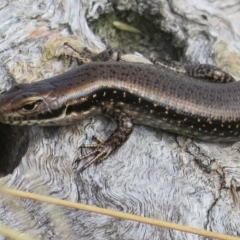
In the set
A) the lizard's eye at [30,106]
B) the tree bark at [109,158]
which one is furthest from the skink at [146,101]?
the lizard's eye at [30,106]

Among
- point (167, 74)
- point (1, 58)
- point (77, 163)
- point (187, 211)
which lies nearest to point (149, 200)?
point (187, 211)

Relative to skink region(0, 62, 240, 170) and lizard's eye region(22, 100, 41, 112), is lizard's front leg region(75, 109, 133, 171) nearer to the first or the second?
skink region(0, 62, 240, 170)

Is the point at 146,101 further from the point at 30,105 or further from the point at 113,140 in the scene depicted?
the point at 30,105

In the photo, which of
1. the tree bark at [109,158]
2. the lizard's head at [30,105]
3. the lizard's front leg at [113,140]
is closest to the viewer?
the tree bark at [109,158]

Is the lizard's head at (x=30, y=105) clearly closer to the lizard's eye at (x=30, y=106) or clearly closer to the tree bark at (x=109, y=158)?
the lizard's eye at (x=30, y=106)

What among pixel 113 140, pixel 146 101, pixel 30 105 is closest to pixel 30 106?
pixel 30 105

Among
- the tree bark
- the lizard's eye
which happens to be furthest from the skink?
the lizard's eye

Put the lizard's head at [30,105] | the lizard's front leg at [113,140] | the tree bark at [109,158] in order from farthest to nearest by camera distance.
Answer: the lizard's front leg at [113,140]
the lizard's head at [30,105]
the tree bark at [109,158]
